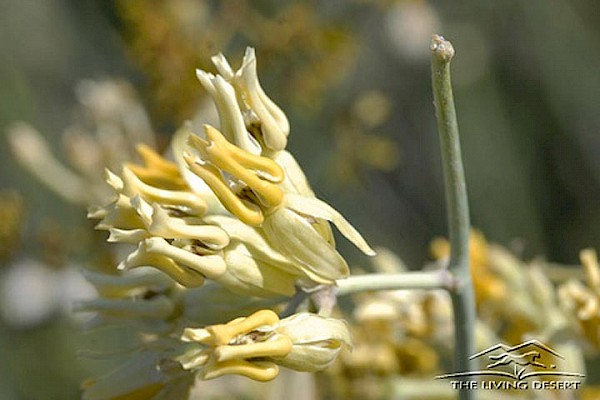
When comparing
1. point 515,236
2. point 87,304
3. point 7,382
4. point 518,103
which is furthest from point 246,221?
point 518,103

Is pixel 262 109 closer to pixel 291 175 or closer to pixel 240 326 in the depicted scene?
pixel 291 175

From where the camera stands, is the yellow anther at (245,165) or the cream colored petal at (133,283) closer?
the yellow anther at (245,165)

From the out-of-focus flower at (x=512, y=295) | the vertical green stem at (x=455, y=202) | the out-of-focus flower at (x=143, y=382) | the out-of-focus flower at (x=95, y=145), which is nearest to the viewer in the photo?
the vertical green stem at (x=455, y=202)

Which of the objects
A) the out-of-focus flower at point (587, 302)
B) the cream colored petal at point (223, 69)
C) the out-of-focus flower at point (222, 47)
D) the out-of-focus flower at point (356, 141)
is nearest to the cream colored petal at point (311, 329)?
the cream colored petal at point (223, 69)

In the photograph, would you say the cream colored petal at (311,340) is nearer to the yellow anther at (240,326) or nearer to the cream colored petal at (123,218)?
the yellow anther at (240,326)

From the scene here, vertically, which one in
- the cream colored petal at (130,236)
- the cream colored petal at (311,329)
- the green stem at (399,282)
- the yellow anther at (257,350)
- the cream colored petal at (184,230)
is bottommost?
the yellow anther at (257,350)

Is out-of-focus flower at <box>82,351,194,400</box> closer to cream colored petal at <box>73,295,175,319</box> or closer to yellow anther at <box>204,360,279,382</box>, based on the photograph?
cream colored petal at <box>73,295,175,319</box>

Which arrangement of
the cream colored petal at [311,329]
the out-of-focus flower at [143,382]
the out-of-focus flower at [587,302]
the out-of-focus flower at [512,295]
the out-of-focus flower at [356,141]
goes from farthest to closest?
the out-of-focus flower at [356,141] → the out-of-focus flower at [512,295] → the out-of-focus flower at [587,302] → the out-of-focus flower at [143,382] → the cream colored petal at [311,329]
